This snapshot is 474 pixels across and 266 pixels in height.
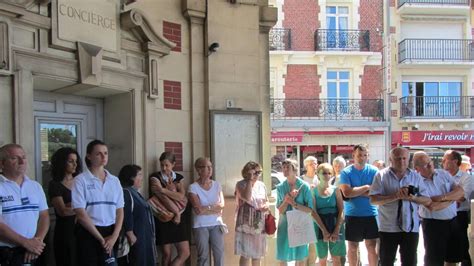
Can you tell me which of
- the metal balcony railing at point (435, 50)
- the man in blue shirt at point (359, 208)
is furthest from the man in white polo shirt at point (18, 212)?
the metal balcony railing at point (435, 50)

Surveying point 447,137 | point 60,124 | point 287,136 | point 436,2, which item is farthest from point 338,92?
point 60,124

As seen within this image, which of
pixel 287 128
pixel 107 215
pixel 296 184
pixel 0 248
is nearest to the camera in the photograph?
pixel 0 248

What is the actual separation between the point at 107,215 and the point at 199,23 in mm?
3117

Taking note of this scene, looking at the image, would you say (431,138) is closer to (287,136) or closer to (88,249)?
(287,136)

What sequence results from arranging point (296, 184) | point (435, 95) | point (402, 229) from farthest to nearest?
point (435, 95) → point (296, 184) → point (402, 229)

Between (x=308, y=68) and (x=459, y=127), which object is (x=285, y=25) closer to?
(x=308, y=68)

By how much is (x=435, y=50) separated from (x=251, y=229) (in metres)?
20.0

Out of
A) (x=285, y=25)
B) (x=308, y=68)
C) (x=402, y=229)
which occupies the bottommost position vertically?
(x=402, y=229)

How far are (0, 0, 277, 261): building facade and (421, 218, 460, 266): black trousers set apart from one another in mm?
2327

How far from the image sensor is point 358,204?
601cm

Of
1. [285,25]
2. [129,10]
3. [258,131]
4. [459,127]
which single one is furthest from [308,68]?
[129,10]

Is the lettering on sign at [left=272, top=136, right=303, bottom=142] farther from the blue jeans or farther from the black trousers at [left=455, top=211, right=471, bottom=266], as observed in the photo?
the blue jeans

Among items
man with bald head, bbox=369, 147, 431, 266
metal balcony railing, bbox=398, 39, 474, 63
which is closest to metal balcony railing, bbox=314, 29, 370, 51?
metal balcony railing, bbox=398, 39, 474, 63

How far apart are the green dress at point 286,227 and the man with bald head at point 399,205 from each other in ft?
2.78
